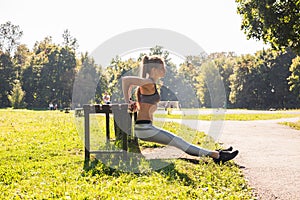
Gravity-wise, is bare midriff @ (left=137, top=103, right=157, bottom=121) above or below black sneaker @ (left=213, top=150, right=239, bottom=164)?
above

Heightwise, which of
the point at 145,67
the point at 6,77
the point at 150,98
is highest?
the point at 6,77

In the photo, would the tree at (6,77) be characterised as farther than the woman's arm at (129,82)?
Yes

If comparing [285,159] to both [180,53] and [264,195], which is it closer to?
[264,195]

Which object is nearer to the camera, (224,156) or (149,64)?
(149,64)

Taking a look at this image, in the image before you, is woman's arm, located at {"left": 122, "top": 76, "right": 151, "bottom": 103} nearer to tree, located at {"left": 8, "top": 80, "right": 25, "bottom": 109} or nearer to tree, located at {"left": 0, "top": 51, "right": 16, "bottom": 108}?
tree, located at {"left": 8, "top": 80, "right": 25, "bottom": 109}

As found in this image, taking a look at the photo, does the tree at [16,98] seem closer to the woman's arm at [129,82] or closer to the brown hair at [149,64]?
the brown hair at [149,64]

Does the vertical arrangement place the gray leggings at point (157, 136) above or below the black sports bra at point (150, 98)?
below

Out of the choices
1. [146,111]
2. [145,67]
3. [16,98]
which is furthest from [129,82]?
[16,98]

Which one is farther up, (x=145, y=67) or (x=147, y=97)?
(x=145, y=67)

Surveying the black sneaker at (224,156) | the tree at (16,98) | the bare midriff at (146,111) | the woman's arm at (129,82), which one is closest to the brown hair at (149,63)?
the woman's arm at (129,82)

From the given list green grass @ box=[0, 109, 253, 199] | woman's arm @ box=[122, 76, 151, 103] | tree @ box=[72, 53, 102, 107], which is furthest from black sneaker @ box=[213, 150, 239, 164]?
tree @ box=[72, 53, 102, 107]

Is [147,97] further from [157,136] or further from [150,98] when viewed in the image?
[157,136]

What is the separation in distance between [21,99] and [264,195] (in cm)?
5621

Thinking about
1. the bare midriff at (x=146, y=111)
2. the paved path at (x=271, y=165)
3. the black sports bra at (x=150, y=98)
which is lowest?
the paved path at (x=271, y=165)
